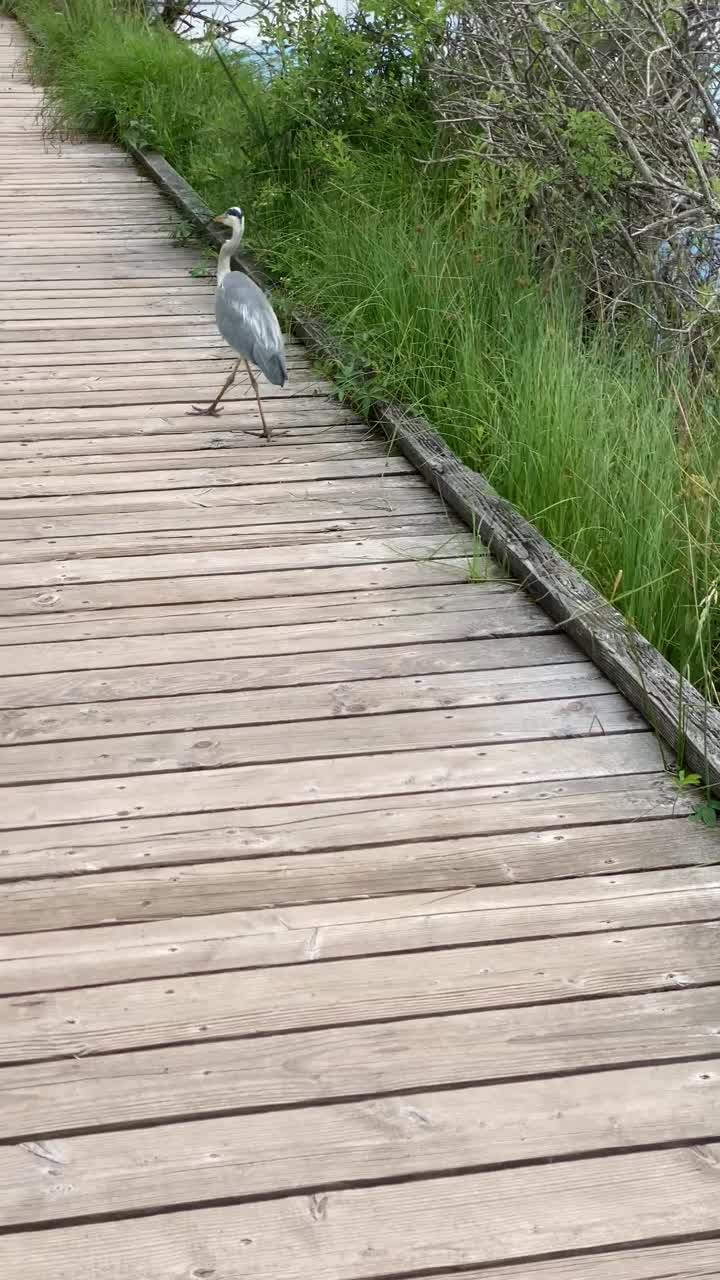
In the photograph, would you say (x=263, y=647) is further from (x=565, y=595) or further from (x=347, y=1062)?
(x=347, y=1062)

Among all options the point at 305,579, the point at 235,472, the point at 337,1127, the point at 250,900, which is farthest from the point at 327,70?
the point at 337,1127

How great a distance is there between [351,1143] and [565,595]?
5.57ft

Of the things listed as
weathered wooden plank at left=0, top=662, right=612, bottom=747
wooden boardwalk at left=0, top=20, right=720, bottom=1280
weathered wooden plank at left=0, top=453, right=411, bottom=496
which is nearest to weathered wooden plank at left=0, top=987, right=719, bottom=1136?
wooden boardwalk at left=0, top=20, right=720, bottom=1280

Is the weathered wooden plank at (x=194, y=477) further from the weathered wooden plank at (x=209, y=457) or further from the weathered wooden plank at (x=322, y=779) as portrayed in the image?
the weathered wooden plank at (x=322, y=779)

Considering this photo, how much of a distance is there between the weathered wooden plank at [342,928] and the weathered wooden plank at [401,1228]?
475mm

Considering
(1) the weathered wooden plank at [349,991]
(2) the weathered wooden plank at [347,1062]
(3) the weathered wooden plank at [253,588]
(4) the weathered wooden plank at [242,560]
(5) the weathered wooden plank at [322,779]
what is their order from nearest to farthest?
(2) the weathered wooden plank at [347,1062] → (1) the weathered wooden plank at [349,991] → (5) the weathered wooden plank at [322,779] → (3) the weathered wooden plank at [253,588] → (4) the weathered wooden plank at [242,560]

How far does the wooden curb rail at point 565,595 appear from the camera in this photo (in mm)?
2826

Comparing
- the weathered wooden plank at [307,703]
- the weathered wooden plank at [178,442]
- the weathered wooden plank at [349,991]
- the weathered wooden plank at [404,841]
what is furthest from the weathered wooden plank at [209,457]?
the weathered wooden plank at [349,991]

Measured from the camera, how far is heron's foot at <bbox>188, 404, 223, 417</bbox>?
4.74 metres

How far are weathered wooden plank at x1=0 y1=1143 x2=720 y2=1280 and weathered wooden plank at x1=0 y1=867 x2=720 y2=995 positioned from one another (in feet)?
1.56

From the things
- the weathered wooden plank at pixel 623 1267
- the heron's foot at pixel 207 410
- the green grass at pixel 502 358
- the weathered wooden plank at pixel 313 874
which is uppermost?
the green grass at pixel 502 358

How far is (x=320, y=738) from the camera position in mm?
2900

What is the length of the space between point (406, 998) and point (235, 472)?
93.3 inches

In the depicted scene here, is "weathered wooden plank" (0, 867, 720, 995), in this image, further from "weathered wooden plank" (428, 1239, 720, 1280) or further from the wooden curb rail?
"weathered wooden plank" (428, 1239, 720, 1280)
